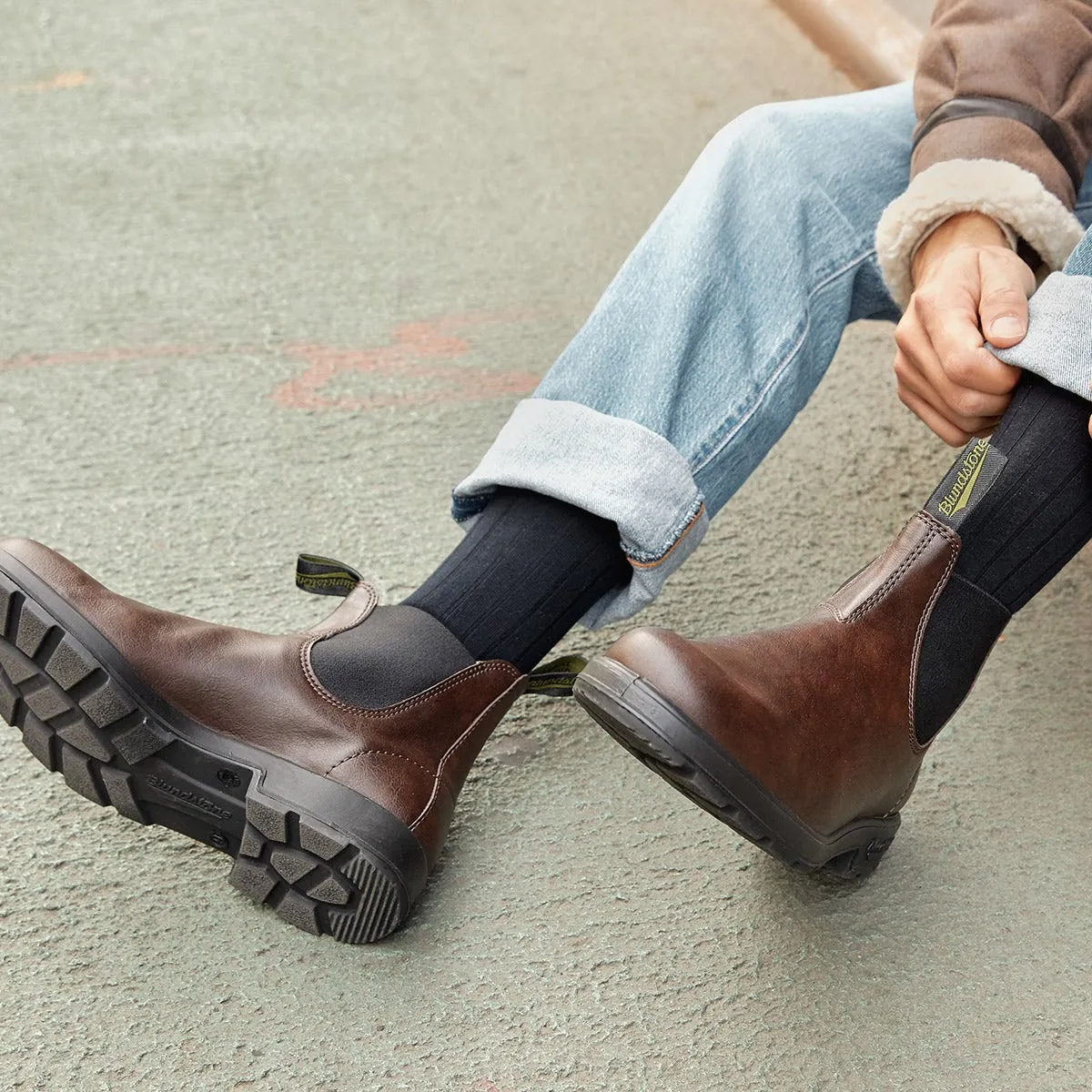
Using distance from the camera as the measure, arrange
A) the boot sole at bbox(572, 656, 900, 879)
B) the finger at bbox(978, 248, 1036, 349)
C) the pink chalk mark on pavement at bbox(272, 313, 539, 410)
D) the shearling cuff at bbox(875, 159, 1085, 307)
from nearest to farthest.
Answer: the boot sole at bbox(572, 656, 900, 879)
the finger at bbox(978, 248, 1036, 349)
the shearling cuff at bbox(875, 159, 1085, 307)
the pink chalk mark on pavement at bbox(272, 313, 539, 410)

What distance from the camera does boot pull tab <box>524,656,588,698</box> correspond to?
973 millimetres

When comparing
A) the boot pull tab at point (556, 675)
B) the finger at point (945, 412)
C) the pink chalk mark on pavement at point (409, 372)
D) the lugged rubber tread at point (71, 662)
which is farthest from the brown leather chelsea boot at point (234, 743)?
the pink chalk mark on pavement at point (409, 372)

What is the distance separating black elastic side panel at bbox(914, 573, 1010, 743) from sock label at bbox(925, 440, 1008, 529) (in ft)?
0.14

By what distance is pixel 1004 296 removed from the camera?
2.86 feet

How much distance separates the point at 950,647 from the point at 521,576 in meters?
0.30

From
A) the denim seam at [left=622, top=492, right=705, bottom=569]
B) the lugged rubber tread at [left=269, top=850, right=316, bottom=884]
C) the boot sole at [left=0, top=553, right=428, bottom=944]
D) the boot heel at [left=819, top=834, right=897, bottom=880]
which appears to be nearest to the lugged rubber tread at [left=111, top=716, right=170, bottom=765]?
the boot sole at [left=0, top=553, right=428, bottom=944]

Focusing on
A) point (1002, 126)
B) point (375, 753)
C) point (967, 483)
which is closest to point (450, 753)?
point (375, 753)

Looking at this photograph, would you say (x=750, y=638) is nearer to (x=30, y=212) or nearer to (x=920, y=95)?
(x=920, y=95)

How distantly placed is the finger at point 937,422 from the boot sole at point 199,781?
0.48 meters

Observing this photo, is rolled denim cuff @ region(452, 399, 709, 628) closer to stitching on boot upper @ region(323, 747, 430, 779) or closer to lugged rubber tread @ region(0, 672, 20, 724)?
stitching on boot upper @ region(323, 747, 430, 779)

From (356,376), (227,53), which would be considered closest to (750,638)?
(356,376)

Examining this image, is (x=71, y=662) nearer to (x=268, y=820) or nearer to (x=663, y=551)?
(x=268, y=820)

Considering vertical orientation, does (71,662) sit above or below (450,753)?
above

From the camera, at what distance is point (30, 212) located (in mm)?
1819
